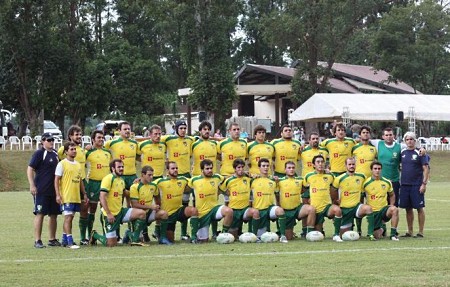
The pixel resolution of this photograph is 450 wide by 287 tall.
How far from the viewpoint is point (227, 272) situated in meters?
12.3

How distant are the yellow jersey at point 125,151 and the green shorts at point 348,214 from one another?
379cm

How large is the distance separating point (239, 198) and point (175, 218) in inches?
45.6

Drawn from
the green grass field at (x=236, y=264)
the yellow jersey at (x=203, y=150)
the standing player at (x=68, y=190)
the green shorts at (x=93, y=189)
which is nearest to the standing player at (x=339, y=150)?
the green grass field at (x=236, y=264)

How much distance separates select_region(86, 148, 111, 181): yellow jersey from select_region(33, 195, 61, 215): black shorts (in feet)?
3.31

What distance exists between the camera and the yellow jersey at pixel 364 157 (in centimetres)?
1759

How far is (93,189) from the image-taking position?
1664 centimetres

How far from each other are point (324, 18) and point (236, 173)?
131ft

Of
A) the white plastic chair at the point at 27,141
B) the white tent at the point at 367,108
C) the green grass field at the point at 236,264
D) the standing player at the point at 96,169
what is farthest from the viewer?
the white tent at the point at 367,108

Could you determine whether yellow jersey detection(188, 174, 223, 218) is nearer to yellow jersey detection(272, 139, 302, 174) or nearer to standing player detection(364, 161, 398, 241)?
yellow jersey detection(272, 139, 302, 174)

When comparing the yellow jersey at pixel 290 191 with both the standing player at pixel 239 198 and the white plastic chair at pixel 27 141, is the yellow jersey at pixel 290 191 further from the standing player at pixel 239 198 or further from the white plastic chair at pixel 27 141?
the white plastic chair at pixel 27 141

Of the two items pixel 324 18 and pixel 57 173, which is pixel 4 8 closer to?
pixel 324 18

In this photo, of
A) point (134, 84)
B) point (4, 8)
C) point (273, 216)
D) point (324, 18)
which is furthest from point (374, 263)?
point (134, 84)

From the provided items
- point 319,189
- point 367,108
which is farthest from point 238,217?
point 367,108

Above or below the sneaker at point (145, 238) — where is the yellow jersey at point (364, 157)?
above
